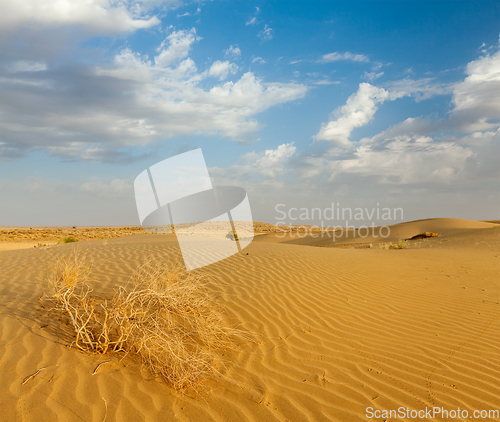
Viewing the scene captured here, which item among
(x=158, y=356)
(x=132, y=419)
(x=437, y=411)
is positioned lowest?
(x=437, y=411)

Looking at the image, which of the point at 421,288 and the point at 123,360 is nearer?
the point at 123,360

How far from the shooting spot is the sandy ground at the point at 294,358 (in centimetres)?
277

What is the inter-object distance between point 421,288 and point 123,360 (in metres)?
6.88

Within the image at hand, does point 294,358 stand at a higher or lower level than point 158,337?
lower

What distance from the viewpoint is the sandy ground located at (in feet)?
9.09

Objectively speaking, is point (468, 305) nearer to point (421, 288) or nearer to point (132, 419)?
point (421, 288)

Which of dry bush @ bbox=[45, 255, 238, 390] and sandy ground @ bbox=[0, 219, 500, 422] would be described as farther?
dry bush @ bbox=[45, 255, 238, 390]

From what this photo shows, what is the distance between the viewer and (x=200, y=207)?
1309 centimetres

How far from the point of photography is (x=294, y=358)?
151 inches

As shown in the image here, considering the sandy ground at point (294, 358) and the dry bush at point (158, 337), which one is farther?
the dry bush at point (158, 337)

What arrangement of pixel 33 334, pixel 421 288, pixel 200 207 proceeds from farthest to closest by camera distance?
1. pixel 200 207
2. pixel 421 288
3. pixel 33 334

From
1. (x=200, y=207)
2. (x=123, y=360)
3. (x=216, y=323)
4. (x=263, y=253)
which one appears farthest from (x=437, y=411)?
(x=200, y=207)

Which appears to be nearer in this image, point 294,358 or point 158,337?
point 158,337

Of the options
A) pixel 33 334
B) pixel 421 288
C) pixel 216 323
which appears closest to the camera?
pixel 33 334
